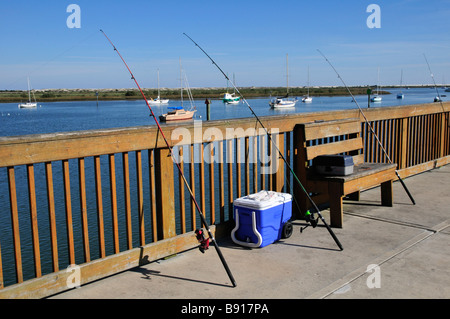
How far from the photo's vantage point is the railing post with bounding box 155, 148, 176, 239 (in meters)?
3.86

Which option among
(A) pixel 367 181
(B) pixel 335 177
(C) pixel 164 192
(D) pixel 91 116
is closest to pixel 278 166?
(B) pixel 335 177

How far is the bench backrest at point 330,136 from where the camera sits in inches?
195

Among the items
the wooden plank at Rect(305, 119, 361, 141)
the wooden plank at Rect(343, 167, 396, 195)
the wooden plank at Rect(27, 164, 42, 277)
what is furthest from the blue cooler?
the wooden plank at Rect(27, 164, 42, 277)

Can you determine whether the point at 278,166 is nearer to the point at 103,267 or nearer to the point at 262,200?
the point at 262,200

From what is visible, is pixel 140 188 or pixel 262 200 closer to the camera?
pixel 140 188

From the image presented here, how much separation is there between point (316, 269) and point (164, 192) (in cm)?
135

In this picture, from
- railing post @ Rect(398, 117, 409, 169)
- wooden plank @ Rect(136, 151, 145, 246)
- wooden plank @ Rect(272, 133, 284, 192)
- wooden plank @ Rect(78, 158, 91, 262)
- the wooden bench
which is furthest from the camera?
railing post @ Rect(398, 117, 409, 169)

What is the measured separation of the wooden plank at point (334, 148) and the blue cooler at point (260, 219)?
0.86m

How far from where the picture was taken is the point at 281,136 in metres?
4.92

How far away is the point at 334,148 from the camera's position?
17.3 feet

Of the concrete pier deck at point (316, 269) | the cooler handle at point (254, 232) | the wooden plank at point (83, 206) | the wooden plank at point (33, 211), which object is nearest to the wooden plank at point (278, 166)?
the concrete pier deck at point (316, 269)

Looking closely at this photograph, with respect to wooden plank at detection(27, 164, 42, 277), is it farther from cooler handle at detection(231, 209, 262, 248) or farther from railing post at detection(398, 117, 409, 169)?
railing post at detection(398, 117, 409, 169)

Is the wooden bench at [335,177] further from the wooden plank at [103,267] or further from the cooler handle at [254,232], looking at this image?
the wooden plank at [103,267]
